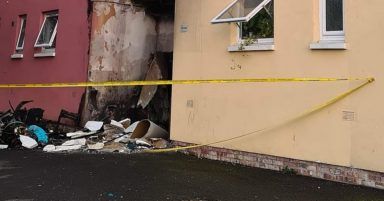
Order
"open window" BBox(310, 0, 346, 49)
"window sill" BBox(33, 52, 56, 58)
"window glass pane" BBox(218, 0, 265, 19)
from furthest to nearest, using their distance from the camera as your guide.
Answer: "window sill" BBox(33, 52, 56, 58) → "window glass pane" BBox(218, 0, 265, 19) → "open window" BBox(310, 0, 346, 49)

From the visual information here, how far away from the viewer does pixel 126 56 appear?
10.9 m

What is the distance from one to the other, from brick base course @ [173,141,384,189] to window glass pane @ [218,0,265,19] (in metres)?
2.45

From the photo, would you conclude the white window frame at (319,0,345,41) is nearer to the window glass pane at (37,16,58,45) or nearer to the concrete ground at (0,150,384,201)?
the concrete ground at (0,150,384,201)

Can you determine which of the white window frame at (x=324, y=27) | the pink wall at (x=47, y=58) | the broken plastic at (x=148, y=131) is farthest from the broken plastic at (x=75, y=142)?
the white window frame at (x=324, y=27)

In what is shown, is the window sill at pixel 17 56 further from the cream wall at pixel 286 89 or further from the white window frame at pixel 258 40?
the white window frame at pixel 258 40

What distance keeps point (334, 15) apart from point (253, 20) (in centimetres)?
160

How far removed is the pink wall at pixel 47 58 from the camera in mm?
10943

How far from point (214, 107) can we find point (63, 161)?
2972 mm

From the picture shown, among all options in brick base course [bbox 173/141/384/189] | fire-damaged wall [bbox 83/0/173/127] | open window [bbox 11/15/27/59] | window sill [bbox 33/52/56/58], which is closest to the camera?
brick base course [bbox 173/141/384/189]

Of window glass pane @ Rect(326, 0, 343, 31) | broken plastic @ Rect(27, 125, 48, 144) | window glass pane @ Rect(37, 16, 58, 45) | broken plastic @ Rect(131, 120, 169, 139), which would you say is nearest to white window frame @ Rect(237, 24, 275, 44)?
window glass pane @ Rect(326, 0, 343, 31)

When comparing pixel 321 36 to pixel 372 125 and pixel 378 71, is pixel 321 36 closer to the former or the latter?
pixel 378 71

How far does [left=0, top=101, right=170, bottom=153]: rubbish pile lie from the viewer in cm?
909

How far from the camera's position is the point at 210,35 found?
27.1 ft

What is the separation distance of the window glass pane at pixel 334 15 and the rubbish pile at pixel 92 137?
422 centimetres
